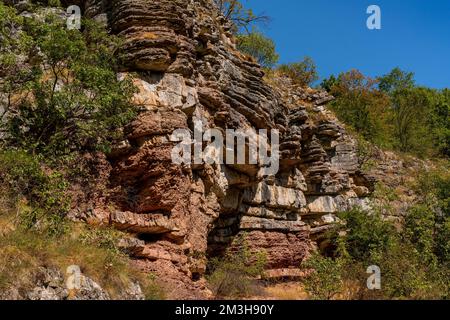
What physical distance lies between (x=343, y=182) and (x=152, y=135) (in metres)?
17.5

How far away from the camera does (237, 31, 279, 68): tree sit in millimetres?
41938

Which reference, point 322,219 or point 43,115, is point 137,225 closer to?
point 43,115

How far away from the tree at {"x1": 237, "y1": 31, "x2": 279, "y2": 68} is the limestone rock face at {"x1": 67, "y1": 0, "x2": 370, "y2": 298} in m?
14.0

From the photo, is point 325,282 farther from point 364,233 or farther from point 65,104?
point 364,233

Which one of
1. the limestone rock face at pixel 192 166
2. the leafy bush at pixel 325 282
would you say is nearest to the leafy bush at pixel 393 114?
the limestone rock face at pixel 192 166

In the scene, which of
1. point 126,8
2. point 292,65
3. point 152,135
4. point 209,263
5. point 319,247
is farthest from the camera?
point 292,65

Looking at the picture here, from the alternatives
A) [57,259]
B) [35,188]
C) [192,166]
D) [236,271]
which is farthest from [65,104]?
[236,271]

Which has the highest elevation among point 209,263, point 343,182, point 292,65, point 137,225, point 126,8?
point 292,65

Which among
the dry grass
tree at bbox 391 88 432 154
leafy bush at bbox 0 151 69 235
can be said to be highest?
tree at bbox 391 88 432 154

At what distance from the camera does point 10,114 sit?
15.6 metres

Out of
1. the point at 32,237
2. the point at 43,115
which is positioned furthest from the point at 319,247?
the point at 32,237

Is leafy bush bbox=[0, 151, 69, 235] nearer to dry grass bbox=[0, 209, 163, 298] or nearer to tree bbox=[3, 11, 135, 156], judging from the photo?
dry grass bbox=[0, 209, 163, 298]

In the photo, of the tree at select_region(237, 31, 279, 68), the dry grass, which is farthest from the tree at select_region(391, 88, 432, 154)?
the dry grass

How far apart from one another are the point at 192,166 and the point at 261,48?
27.0 meters
